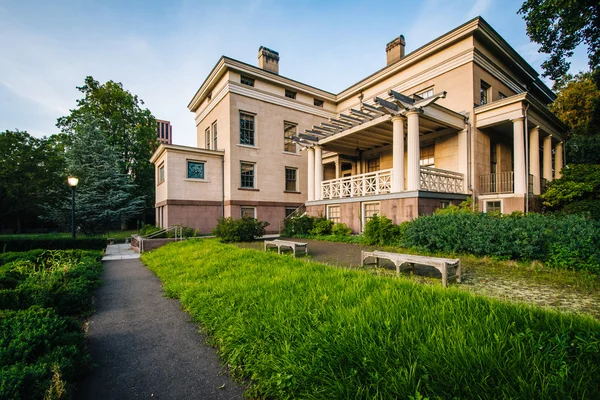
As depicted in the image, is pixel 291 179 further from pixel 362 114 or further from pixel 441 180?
pixel 441 180

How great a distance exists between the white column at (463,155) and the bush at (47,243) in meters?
18.7

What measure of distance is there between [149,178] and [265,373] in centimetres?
3466

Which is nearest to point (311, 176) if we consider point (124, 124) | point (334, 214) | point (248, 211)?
point (334, 214)

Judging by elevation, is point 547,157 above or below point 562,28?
below

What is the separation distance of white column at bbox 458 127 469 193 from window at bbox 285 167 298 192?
11.2 meters

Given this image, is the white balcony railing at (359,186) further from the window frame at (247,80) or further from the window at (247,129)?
the window frame at (247,80)

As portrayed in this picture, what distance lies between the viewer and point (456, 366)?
2.05 meters

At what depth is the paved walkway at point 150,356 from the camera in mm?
2719

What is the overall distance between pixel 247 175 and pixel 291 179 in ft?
11.8

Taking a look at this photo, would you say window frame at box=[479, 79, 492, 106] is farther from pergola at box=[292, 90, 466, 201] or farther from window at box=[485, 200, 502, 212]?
window at box=[485, 200, 502, 212]

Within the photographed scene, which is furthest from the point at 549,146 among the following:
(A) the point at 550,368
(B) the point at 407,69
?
(A) the point at 550,368

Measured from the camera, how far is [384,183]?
1320 cm

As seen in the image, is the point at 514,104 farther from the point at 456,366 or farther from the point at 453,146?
the point at 456,366

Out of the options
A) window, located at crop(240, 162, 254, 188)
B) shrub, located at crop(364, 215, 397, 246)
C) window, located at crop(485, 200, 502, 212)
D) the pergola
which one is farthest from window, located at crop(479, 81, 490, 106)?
window, located at crop(240, 162, 254, 188)
